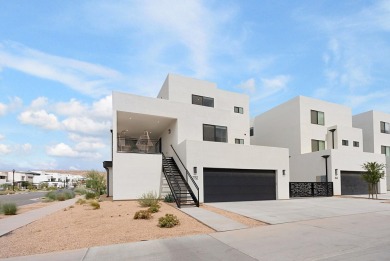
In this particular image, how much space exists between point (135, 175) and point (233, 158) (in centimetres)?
675

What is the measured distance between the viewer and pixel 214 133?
22594 millimetres

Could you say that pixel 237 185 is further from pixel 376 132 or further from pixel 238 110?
pixel 376 132

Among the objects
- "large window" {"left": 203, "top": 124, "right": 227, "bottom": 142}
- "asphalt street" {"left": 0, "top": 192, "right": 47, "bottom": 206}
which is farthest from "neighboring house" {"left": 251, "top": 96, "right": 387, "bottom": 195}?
"asphalt street" {"left": 0, "top": 192, "right": 47, "bottom": 206}

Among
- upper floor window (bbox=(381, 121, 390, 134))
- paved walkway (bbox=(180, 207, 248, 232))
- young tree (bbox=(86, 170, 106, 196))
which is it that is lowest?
young tree (bbox=(86, 170, 106, 196))

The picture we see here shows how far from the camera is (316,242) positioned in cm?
778

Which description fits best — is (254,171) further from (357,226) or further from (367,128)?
(367,128)

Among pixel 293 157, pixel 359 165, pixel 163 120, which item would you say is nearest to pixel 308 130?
pixel 293 157

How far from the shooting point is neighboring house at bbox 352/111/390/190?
3328 centimetres

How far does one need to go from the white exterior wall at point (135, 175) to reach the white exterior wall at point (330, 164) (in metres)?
15.3

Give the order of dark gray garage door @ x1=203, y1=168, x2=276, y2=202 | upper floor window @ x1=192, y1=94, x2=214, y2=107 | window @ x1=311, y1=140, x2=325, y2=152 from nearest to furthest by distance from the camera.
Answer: dark gray garage door @ x1=203, y1=168, x2=276, y2=202
upper floor window @ x1=192, y1=94, x2=214, y2=107
window @ x1=311, y1=140, x2=325, y2=152

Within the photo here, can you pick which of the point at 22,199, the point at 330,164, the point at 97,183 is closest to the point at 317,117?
the point at 330,164

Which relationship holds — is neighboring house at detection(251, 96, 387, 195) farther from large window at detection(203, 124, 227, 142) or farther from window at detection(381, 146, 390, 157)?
large window at detection(203, 124, 227, 142)

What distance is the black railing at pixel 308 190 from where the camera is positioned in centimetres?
2317

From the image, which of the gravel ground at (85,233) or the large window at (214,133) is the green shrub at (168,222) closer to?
the gravel ground at (85,233)
